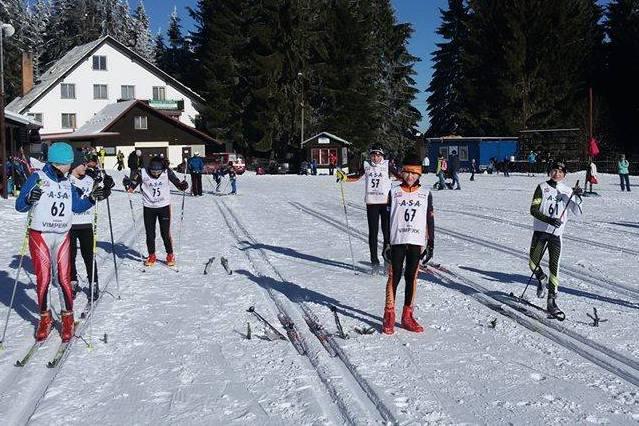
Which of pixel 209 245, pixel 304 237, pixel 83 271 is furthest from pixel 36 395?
pixel 304 237

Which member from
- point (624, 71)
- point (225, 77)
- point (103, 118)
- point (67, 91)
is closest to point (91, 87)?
point (67, 91)

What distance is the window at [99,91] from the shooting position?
60156 millimetres

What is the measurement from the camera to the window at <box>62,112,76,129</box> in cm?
5881

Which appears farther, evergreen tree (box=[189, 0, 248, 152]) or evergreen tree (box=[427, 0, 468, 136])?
evergreen tree (box=[427, 0, 468, 136])

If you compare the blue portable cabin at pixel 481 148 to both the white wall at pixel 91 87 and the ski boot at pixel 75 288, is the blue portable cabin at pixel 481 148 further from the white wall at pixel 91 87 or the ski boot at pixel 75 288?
the ski boot at pixel 75 288

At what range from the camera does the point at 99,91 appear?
60.3 meters

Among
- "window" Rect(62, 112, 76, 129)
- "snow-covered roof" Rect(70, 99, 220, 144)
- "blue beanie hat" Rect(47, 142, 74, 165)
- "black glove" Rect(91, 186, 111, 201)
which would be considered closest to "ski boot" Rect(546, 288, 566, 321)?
"black glove" Rect(91, 186, 111, 201)

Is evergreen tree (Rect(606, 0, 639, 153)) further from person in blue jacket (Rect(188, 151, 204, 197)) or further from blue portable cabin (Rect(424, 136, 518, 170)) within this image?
person in blue jacket (Rect(188, 151, 204, 197))

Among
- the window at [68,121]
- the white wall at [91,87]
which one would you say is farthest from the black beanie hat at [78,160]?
the window at [68,121]

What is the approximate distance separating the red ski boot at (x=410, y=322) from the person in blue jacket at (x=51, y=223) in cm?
320

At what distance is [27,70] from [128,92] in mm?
9871

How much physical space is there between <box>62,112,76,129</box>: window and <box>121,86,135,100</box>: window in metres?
5.01

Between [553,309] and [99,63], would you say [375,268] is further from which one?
[99,63]

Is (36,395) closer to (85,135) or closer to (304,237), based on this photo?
(304,237)
